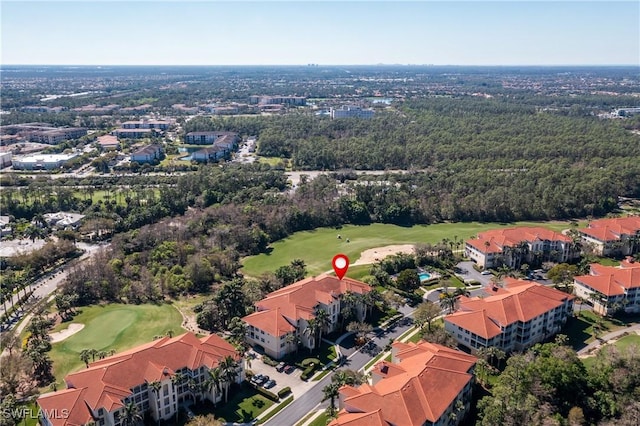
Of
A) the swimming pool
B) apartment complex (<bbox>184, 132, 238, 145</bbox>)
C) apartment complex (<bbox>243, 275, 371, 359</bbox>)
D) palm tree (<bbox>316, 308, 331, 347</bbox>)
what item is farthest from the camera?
apartment complex (<bbox>184, 132, 238, 145</bbox>)

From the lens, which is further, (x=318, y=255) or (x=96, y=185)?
(x=96, y=185)

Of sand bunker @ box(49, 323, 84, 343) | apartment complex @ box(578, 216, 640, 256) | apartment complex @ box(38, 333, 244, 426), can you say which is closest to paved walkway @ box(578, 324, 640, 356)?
apartment complex @ box(578, 216, 640, 256)

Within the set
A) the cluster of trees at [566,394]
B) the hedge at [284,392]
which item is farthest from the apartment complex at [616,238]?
the hedge at [284,392]

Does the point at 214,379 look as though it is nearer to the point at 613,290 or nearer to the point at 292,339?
the point at 292,339

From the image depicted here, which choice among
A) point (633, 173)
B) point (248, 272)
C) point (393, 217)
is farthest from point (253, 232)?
point (633, 173)

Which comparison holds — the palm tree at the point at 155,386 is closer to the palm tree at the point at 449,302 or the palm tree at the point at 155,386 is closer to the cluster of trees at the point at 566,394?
the cluster of trees at the point at 566,394

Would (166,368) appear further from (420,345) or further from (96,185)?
(96,185)

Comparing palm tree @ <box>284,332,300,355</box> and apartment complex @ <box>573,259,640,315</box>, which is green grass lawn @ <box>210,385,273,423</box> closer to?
palm tree @ <box>284,332,300,355</box>
